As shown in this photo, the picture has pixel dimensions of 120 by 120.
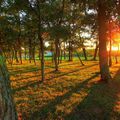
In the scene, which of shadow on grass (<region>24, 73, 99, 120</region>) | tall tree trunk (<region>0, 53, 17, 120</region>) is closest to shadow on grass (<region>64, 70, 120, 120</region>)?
shadow on grass (<region>24, 73, 99, 120</region>)

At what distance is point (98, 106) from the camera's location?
9.33 meters

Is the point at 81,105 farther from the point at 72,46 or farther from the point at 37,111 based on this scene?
the point at 72,46

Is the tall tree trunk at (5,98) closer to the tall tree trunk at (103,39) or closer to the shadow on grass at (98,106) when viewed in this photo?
the shadow on grass at (98,106)

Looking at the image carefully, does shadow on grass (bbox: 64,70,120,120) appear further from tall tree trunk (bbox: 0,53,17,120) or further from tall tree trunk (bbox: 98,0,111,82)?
tall tree trunk (bbox: 0,53,17,120)

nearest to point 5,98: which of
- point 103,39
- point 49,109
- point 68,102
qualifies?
point 49,109

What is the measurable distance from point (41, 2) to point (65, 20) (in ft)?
29.3

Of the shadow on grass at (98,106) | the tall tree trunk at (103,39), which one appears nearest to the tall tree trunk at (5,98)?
the shadow on grass at (98,106)

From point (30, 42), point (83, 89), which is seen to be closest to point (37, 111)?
point (83, 89)

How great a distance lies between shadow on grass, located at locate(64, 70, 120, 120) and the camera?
320 inches

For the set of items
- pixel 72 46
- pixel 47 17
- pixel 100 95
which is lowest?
pixel 100 95

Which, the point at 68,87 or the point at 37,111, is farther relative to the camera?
the point at 68,87

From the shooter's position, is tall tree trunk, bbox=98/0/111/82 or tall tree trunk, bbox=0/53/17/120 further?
tall tree trunk, bbox=98/0/111/82

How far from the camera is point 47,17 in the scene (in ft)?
58.2

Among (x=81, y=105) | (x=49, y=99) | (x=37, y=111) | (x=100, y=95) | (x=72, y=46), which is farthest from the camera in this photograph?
(x=72, y=46)
